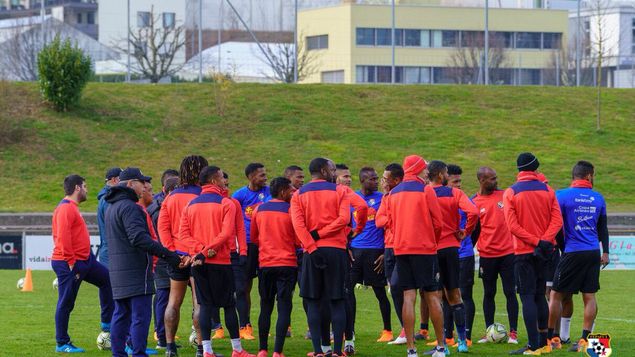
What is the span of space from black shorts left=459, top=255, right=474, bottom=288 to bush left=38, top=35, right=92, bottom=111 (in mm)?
24661

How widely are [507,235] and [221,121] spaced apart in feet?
87.0

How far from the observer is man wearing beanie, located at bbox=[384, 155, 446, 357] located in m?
11.6

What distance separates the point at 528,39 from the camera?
226 ft

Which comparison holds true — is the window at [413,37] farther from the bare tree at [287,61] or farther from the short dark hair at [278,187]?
the short dark hair at [278,187]

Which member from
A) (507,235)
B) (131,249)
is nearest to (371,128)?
(507,235)

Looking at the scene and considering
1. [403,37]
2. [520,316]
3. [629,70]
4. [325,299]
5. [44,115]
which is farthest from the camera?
[629,70]

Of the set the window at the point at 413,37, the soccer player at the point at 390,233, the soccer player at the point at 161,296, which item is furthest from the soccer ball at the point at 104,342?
the window at the point at 413,37

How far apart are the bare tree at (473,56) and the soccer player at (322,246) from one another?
54.6 m

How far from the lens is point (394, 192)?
39.0 feet

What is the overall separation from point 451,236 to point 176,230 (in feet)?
10.4

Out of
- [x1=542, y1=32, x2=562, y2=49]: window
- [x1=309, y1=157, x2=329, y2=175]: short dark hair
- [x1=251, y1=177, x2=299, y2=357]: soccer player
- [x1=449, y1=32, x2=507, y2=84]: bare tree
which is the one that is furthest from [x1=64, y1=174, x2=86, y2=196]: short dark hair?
[x1=542, y1=32, x2=562, y2=49]: window

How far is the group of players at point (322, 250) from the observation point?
11.1 m

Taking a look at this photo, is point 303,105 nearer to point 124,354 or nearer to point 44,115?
point 44,115

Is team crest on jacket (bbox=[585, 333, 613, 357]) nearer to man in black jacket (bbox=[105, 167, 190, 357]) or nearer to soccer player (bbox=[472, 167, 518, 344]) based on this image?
soccer player (bbox=[472, 167, 518, 344])
